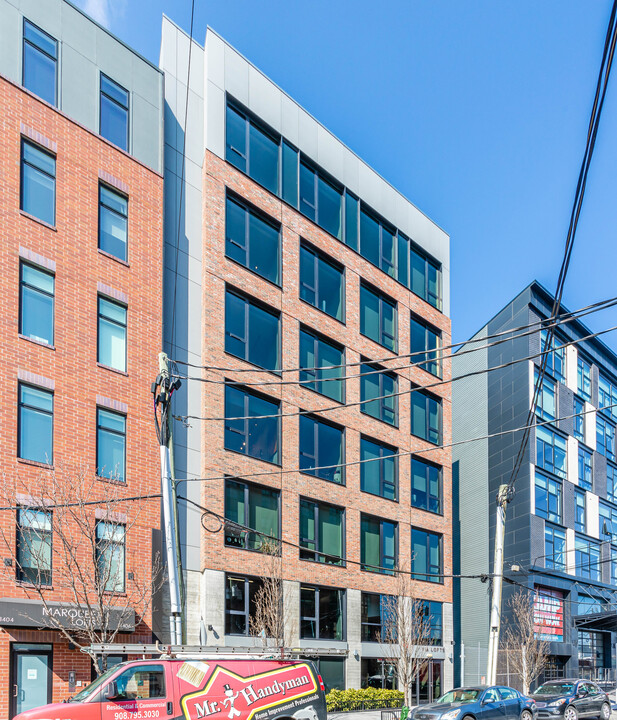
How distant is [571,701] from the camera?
26.3 m

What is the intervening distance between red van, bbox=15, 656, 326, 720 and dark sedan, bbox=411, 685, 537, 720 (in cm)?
539

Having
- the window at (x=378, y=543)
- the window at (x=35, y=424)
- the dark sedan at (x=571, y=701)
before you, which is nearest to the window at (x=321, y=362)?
the window at (x=378, y=543)

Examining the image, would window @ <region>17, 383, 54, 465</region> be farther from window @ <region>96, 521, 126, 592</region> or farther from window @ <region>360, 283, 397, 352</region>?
window @ <region>360, 283, 397, 352</region>

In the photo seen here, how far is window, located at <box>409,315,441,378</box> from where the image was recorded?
3975cm

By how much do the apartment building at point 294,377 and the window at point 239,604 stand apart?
5cm

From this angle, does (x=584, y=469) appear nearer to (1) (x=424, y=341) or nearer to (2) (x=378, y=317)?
(1) (x=424, y=341)

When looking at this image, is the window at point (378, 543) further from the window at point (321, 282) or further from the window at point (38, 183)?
the window at point (38, 183)

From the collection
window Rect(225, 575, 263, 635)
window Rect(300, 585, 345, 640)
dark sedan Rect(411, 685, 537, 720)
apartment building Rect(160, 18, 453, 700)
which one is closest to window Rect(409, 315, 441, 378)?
apartment building Rect(160, 18, 453, 700)

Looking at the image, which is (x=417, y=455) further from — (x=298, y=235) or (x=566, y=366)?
(x=566, y=366)

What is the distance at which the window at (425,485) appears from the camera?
38125mm

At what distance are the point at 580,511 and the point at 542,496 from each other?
642 cm

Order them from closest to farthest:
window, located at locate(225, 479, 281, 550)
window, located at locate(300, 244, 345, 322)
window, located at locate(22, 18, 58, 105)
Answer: window, located at locate(22, 18, 58, 105) → window, located at locate(225, 479, 281, 550) → window, located at locate(300, 244, 345, 322)

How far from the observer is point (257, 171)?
106 feet

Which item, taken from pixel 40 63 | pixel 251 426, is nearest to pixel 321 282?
pixel 251 426
